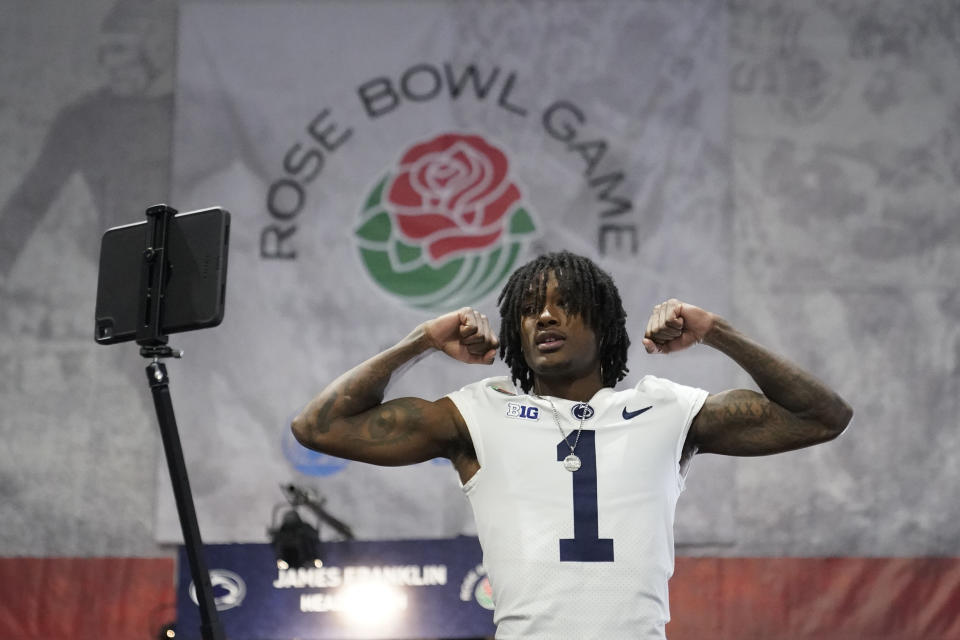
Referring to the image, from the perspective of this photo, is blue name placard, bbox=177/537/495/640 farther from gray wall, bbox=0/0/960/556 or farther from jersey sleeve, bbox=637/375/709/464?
jersey sleeve, bbox=637/375/709/464

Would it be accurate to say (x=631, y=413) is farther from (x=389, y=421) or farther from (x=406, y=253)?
(x=406, y=253)

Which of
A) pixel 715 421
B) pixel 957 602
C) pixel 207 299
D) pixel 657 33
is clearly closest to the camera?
pixel 207 299

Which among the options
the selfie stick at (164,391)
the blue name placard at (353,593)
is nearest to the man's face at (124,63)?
the blue name placard at (353,593)

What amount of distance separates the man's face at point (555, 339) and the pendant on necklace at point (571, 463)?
216mm

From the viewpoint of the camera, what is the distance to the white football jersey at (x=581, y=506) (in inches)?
86.5

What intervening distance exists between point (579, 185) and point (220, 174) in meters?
1.67

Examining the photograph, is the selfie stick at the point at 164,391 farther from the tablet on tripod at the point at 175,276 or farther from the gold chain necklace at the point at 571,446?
the gold chain necklace at the point at 571,446

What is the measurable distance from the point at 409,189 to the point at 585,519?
298 cm

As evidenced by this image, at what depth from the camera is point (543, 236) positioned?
4918mm

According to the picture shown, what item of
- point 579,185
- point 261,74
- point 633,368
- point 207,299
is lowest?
point 207,299

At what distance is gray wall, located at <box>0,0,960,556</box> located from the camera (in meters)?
4.84

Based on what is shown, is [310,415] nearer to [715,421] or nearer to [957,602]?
[715,421]

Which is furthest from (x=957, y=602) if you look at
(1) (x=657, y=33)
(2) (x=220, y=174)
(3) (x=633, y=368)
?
(2) (x=220, y=174)

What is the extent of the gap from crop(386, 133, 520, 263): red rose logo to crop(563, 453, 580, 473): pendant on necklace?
8.77 ft
